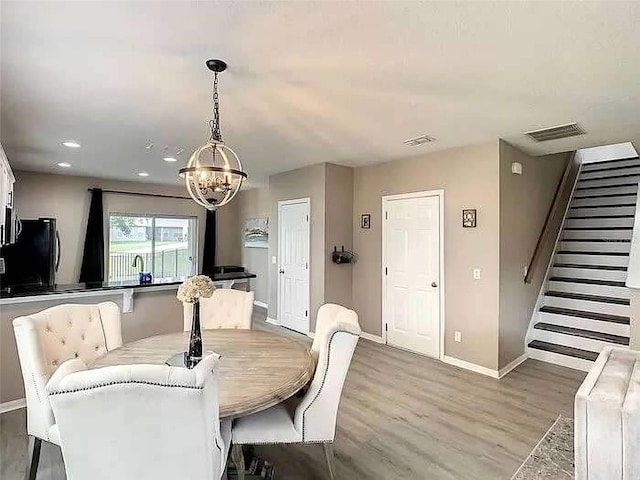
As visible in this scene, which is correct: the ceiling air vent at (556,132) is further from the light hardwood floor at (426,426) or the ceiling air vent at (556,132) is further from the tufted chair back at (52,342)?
the tufted chair back at (52,342)

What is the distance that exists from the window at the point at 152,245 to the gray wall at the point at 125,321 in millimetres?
2836

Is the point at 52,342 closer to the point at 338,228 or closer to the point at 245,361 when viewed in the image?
the point at 245,361

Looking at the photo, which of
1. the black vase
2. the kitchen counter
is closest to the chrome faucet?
the kitchen counter

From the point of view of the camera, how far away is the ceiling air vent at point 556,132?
3297mm

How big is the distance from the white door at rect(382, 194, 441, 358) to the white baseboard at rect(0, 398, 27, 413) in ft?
12.8

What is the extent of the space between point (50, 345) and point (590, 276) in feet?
19.5

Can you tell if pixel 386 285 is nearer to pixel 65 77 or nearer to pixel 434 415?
pixel 434 415

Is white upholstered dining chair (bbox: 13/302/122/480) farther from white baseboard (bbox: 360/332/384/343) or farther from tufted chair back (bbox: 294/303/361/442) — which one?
white baseboard (bbox: 360/332/384/343)

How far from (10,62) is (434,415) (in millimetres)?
3888

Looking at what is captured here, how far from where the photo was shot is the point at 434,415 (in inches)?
113

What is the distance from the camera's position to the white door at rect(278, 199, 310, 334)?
5.28 meters

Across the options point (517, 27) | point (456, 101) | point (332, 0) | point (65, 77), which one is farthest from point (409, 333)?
point (65, 77)

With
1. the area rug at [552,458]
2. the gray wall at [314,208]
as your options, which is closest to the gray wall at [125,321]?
the gray wall at [314,208]

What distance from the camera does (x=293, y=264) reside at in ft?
18.1
